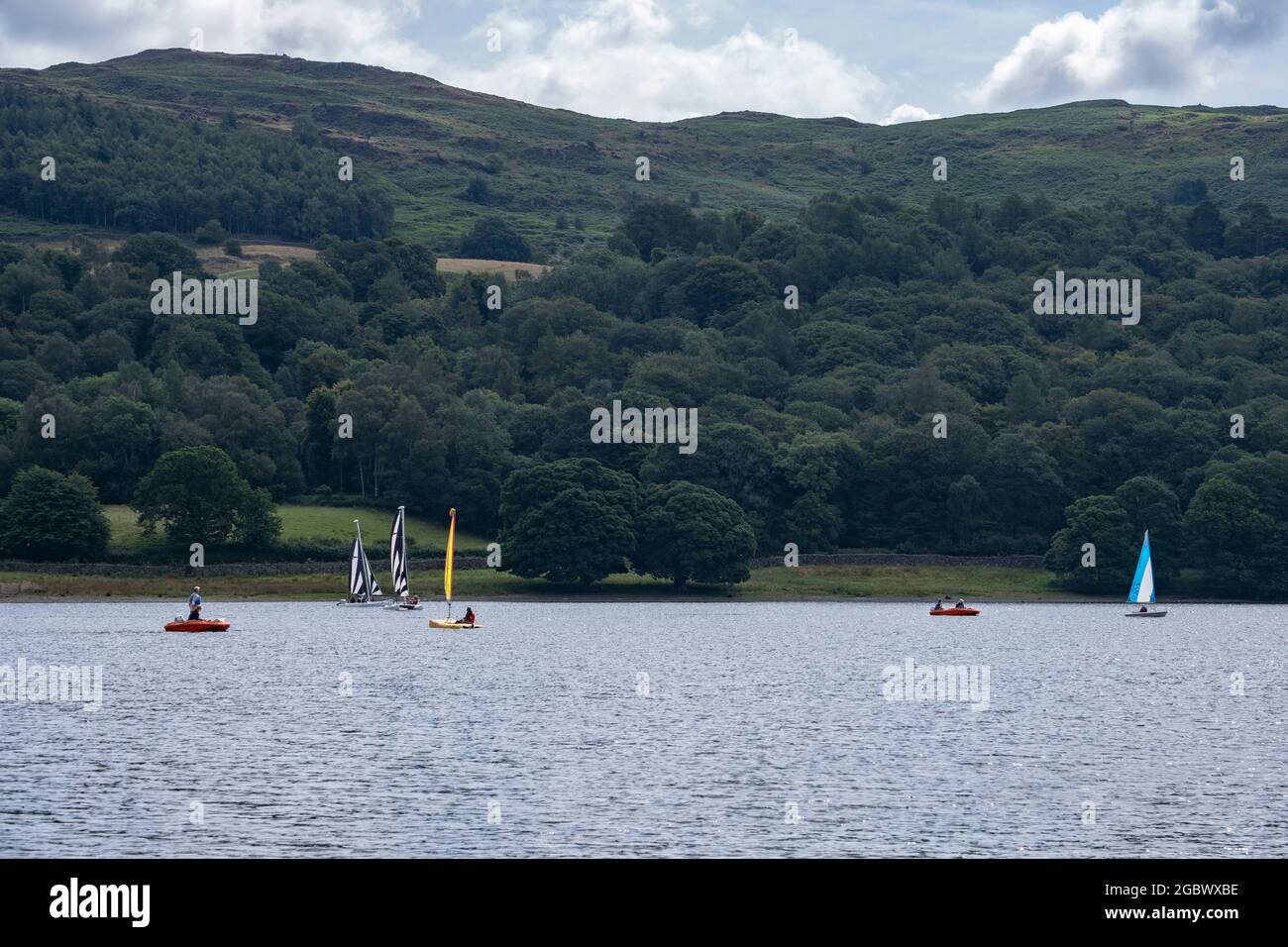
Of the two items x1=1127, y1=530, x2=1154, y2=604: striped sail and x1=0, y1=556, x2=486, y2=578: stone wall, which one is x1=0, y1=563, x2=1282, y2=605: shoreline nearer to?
x1=0, y1=556, x2=486, y2=578: stone wall

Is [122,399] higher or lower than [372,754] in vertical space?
higher

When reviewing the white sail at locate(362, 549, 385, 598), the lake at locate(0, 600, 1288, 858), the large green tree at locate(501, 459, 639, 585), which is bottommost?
the lake at locate(0, 600, 1288, 858)

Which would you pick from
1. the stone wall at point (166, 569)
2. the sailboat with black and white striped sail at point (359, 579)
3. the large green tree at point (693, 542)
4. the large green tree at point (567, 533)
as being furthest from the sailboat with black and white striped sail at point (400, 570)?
the large green tree at point (693, 542)

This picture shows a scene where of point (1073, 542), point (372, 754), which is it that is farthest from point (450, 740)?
point (1073, 542)

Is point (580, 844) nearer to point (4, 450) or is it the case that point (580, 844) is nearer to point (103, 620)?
point (103, 620)

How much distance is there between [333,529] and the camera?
181 meters

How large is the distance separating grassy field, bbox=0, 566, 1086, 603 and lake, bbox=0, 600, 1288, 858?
33.9m

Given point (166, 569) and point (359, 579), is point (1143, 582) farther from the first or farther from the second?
point (166, 569)

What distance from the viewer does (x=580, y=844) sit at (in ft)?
149

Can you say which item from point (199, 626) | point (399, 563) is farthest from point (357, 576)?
point (199, 626)

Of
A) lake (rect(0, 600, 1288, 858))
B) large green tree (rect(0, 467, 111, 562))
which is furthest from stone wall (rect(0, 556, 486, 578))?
lake (rect(0, 600, 1288, 858))

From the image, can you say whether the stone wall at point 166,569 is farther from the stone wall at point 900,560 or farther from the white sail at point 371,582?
the stone wall at point 900,560

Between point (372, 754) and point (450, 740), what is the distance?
4.80 m

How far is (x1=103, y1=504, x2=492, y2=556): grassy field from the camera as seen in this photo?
170 m
